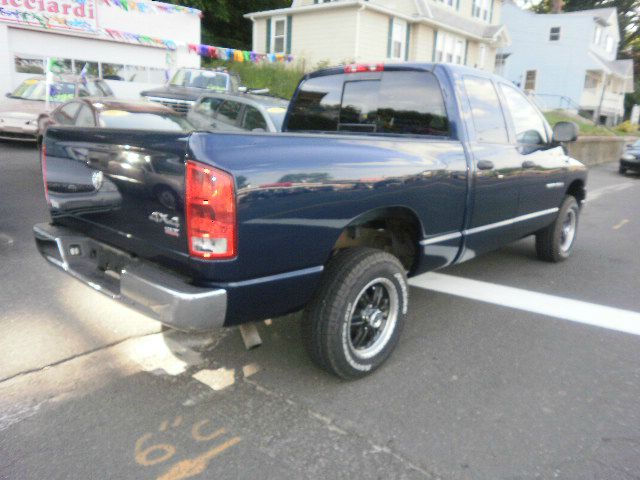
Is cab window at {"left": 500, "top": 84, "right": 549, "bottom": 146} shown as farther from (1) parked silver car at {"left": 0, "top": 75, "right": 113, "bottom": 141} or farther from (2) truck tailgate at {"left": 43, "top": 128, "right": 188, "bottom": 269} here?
(1) parked silver car at {"left": 0, "top": 75, "right": 113, "bottom": 141}

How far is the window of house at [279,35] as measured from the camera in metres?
26.3

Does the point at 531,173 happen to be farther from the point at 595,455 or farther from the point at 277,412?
the point at 277,412

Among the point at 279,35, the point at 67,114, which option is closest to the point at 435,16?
the point at 279,35

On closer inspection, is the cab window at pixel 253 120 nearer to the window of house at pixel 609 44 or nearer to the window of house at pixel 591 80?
the window of house at pixel 591 80

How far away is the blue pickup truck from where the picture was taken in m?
2.43

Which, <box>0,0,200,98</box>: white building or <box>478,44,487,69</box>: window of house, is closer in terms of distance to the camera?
<box>0,0,200,98</box>: white building

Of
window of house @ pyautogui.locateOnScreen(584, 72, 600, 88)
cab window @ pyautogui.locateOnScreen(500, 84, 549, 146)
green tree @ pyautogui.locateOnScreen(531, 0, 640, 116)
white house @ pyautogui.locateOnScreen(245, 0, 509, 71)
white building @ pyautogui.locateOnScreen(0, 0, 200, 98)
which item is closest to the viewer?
cab window @ pyautogui.locateOnScreen(500, 84, 549, 146)

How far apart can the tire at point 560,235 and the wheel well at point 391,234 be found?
2616 mm

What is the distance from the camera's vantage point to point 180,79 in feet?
47.9

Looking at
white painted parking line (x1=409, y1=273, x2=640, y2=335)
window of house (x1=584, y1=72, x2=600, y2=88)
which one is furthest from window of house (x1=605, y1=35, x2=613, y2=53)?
white painted parking line (x1=409, y1=273, x2=640, y2=335)

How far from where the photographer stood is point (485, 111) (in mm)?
4211

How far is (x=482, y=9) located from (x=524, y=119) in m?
29.1

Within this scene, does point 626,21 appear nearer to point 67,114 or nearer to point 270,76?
point 270,76

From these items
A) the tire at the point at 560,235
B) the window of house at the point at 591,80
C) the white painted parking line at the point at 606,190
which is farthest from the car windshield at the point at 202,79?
the window of house at the point at 591,80
